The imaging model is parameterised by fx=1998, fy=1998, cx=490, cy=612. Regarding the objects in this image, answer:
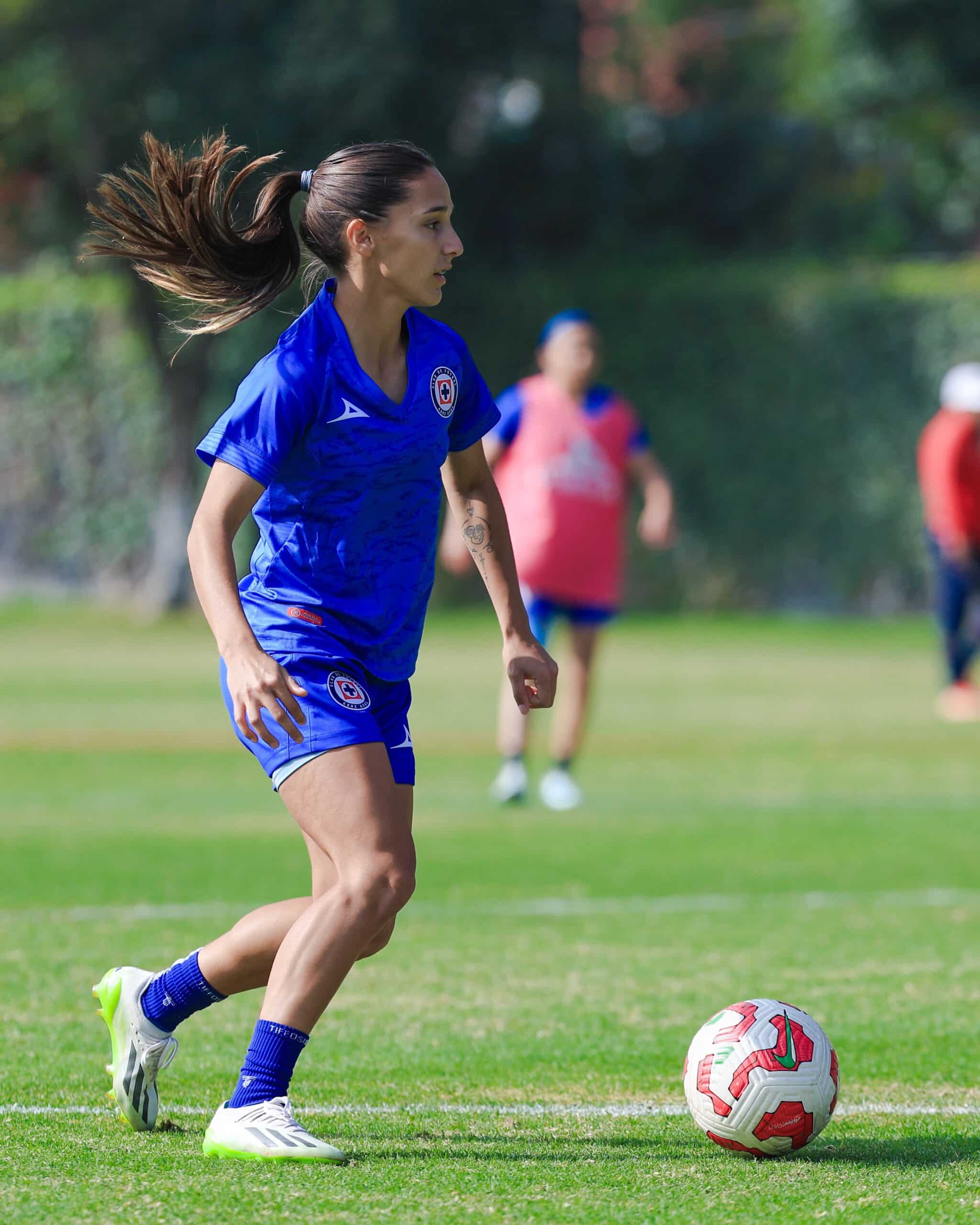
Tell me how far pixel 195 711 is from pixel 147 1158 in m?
11.8

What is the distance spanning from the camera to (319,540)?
4.32 metres

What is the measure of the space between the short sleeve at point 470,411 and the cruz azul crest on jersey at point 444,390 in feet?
0.12

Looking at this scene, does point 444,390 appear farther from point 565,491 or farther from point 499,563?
point 565,491

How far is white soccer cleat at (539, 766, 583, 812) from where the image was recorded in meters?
10.5

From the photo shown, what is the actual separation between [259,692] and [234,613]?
19cm

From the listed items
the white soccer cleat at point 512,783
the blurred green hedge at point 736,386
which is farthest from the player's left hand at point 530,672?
the blurred green hedge at point 736,386

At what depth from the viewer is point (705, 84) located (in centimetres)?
5206

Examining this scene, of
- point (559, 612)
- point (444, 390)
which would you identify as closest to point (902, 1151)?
point (444, 390)

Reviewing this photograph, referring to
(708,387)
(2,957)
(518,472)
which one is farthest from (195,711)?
(708,387)

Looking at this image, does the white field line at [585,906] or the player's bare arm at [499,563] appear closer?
the player's bare arm at [499,563]

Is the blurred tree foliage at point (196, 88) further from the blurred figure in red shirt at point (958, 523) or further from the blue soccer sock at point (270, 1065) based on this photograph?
the blue soccer sock at point (270, 1065)

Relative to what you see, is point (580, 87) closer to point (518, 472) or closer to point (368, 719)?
point (518, 472)

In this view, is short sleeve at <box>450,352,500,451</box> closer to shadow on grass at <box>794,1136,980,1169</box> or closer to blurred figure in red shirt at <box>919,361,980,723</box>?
shadow on grass at <box>794,1136,980,1169</box>

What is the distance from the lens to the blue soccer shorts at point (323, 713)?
417 centimetres
